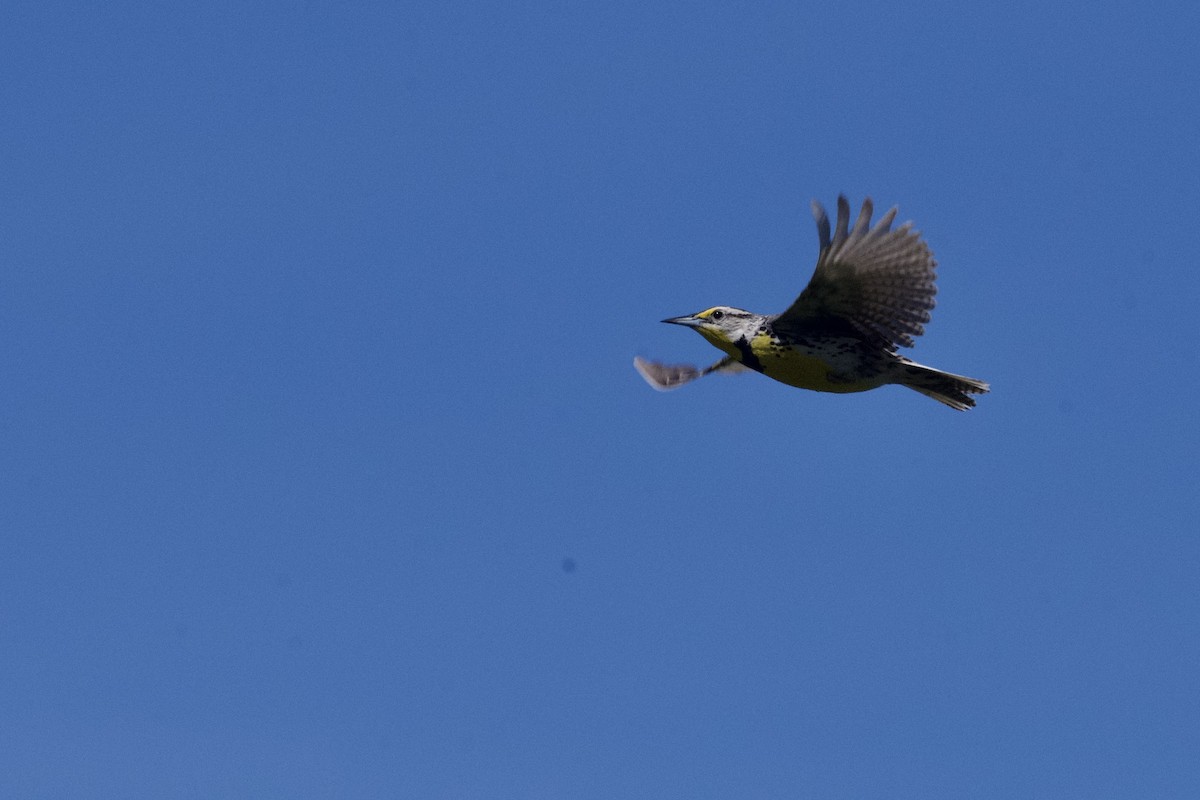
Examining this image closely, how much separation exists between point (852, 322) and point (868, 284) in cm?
42

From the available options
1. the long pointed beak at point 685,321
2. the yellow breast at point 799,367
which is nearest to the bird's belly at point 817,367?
the yellow breast at point 799,367

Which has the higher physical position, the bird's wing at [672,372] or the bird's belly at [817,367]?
the bird's wing at [672,372]

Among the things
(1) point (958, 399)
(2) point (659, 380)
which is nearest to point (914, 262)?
(1) point (958, 399)

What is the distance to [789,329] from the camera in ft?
40.5

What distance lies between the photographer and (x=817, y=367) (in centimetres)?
1247

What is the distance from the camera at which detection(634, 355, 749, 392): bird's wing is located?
14602mm

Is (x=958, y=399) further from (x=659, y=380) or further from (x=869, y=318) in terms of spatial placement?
(x=659, y=380)

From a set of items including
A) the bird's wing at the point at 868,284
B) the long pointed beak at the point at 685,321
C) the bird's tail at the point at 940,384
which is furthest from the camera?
the long pointed beak at the point at 685,321

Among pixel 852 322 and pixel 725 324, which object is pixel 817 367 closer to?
pixel 852 322

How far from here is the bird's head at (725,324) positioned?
41.4 ft

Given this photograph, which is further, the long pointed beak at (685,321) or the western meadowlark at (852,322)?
the long pointed beak at (685,321)

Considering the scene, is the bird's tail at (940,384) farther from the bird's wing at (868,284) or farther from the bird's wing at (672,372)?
the bird's wing at (672,372)

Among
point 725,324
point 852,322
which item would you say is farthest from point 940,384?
point 725,324

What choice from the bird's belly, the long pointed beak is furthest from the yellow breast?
the long pointed beak
